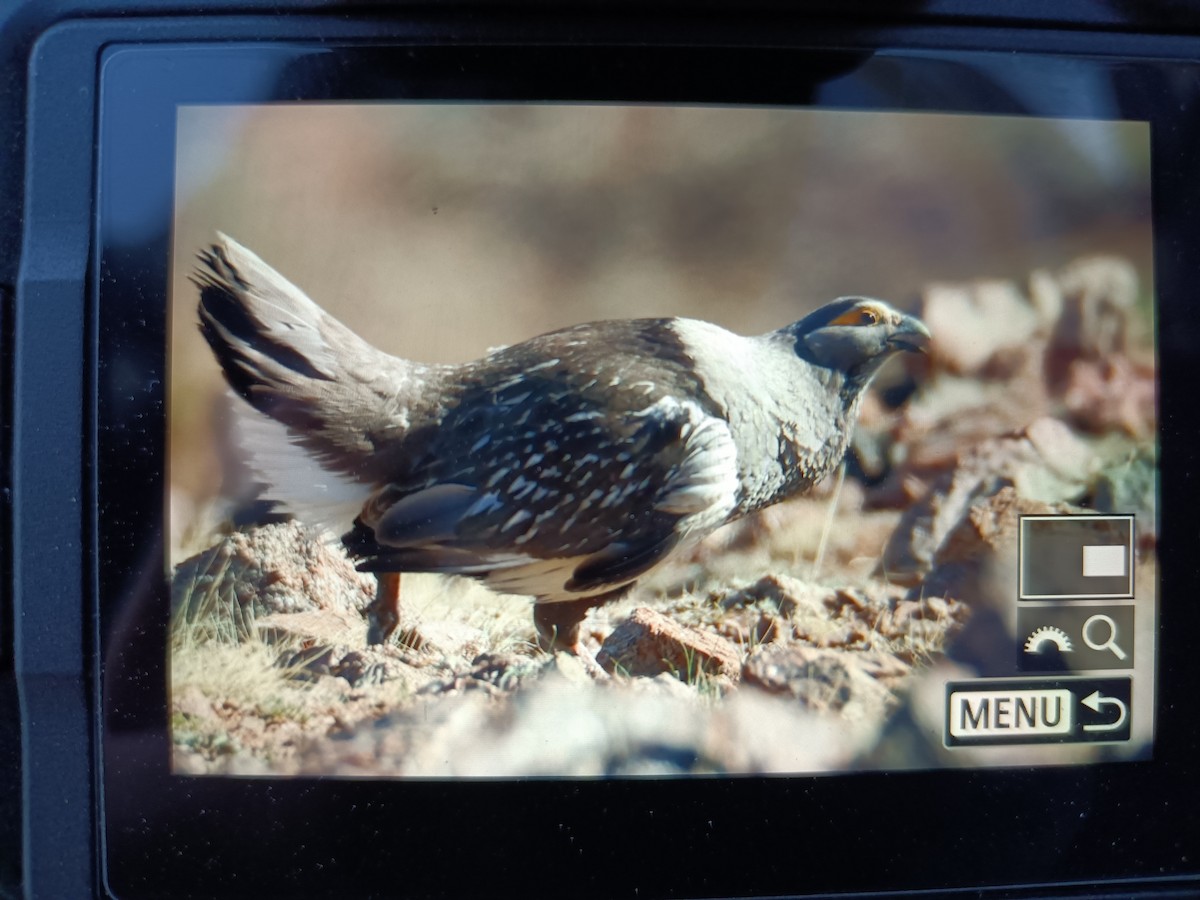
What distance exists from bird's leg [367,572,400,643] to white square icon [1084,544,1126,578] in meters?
1.01

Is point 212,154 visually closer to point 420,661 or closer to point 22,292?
point 22,292

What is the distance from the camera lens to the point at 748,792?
47.4 inches

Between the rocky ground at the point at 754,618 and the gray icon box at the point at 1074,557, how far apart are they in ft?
0.10

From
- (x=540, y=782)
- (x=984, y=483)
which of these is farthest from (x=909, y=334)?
(x=540, y=782)

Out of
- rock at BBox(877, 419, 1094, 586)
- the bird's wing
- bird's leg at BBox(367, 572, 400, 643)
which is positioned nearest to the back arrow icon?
rock at BBox(877, 419, 1094, 586)

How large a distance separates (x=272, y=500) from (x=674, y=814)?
29.0 inches

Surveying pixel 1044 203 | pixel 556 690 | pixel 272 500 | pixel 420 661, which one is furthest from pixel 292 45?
pixel 1044 203

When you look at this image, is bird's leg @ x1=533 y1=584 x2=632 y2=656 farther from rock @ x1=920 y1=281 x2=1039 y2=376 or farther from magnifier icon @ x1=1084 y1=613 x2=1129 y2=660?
magnifier icon @ x1=1084 y1=613 x2=1129 y2=660

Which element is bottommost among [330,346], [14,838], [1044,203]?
[14,838]

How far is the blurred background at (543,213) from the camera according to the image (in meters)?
1.13

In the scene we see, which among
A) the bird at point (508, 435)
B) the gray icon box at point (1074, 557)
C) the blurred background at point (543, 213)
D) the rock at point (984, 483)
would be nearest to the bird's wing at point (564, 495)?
the bird at point (508, 435)

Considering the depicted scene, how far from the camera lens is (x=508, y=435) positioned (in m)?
1.17

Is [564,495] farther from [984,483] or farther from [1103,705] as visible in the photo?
[1103,705]

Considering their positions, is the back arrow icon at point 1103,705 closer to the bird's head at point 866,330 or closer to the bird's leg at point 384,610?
the bird's head at point 866,330
